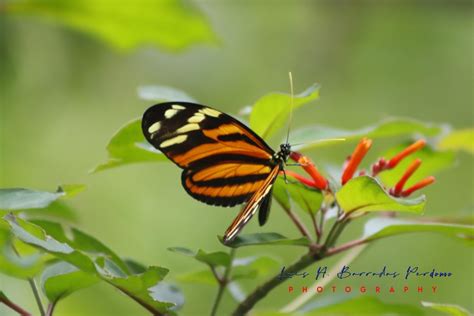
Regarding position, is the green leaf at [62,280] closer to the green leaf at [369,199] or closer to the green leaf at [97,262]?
the green leaf at [97,262]

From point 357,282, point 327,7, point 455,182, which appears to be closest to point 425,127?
point 357,282

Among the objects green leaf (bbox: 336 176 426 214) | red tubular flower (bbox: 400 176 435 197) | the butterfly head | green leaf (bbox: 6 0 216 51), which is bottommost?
green leaf (bbox: 336 176 426 214)

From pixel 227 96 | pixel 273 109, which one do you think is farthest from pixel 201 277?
pixel 227 96

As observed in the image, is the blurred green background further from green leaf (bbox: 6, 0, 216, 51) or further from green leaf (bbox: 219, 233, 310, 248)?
green leaf (bbox: 219, 233, 310, 248)

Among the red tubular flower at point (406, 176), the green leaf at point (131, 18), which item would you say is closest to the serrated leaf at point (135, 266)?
the red tubular flower at point (406, 176)

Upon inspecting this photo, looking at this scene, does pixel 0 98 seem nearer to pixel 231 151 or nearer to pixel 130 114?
pixel 130 114

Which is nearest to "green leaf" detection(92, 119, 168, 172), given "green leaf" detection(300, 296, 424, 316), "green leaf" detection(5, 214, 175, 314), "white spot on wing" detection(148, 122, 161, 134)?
"white spot on wing" detection(148, 122, 161, 134)
